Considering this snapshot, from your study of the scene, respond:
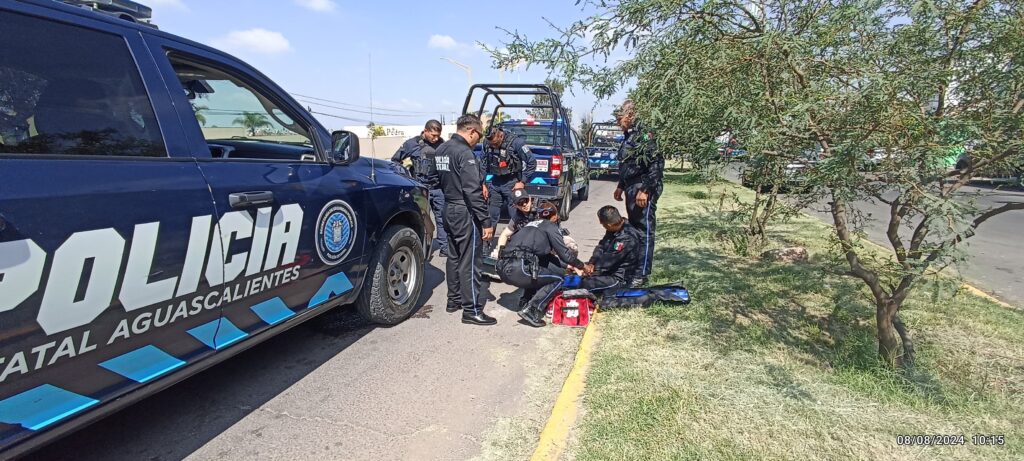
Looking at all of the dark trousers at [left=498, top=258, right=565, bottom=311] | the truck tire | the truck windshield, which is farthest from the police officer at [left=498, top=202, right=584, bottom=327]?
Result: the truck windshield

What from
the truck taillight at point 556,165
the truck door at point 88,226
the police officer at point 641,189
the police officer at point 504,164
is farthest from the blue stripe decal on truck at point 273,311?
the truck taillight at point 556,165

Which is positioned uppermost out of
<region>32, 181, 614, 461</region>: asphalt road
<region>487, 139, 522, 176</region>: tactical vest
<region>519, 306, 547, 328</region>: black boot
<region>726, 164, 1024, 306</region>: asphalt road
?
<region>487, 139, 522, 176</region>: tactical vest

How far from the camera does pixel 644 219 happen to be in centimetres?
518

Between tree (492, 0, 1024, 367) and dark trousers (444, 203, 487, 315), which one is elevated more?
tree (492, 0, 1024, 367)

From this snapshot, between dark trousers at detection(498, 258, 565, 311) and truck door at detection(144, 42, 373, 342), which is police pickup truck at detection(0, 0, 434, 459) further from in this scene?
dark trousers at detection(498, 258, 565, 311)

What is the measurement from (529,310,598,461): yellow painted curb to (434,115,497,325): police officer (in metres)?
1.05

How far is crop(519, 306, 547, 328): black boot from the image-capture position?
420cm

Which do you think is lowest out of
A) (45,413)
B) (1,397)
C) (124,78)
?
(45,413)

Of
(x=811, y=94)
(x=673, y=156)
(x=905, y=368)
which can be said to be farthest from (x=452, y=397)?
(x=905, y=368)

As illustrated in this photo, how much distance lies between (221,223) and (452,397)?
1593 millimetres

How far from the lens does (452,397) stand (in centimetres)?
310

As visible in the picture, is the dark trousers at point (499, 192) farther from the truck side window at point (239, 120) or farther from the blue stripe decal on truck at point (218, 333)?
the blue stripe decal on truck at point (218, 333)

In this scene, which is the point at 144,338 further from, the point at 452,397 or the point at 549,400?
the point at 549,400

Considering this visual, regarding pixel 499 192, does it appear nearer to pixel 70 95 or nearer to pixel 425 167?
pixel 425 167
